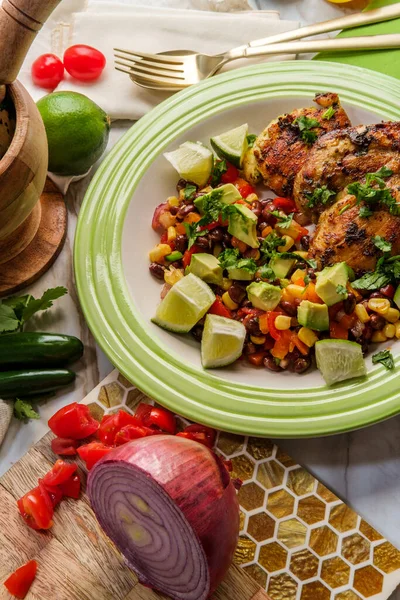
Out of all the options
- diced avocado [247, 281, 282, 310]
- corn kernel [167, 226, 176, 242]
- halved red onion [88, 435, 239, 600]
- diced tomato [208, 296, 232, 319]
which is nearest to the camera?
halved red onion [88, 435, 239, 600]

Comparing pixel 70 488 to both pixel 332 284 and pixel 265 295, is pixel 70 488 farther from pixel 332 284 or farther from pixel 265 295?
pixel 332 284

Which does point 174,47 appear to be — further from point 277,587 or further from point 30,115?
point 277,587

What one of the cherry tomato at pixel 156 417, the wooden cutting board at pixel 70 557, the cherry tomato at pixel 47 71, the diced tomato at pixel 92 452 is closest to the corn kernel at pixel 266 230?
the cherry tomato at pixel 156 417

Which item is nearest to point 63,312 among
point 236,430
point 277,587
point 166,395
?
point 166,395

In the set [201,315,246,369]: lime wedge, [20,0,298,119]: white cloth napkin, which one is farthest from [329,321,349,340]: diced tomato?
[20,0,298,119]: white cloth napkin

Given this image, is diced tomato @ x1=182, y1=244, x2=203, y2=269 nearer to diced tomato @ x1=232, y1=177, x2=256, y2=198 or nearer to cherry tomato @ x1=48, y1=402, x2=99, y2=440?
diced tomato @ x1=232, y1=177, x2=256, y2=198

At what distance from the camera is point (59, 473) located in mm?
3068

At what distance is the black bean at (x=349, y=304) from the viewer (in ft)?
10.2

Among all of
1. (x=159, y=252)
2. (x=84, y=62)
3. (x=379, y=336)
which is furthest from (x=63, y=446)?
(x=84, y=62)

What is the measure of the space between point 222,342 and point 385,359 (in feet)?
2.26

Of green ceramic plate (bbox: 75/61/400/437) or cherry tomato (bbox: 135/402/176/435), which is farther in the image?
cherry tomato (bbox: 135/402/176/435)

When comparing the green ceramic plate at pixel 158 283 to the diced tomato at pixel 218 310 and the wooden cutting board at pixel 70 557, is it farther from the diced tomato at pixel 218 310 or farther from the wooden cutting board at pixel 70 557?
the wooden cutting board at pixel 70 557

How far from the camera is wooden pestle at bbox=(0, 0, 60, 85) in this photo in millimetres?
2748

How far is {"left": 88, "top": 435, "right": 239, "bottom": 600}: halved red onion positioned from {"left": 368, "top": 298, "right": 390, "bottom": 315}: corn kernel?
3.11 feet
